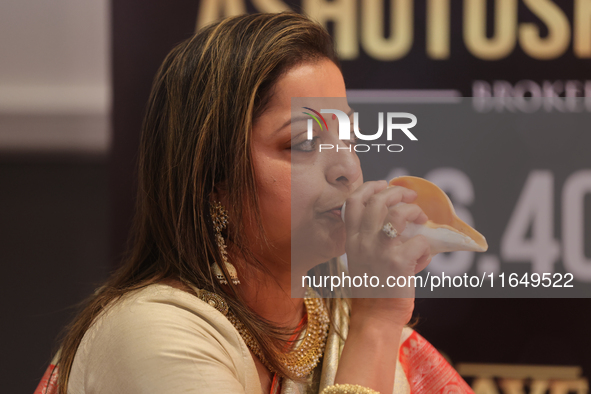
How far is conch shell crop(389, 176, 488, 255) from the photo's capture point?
0.65 m

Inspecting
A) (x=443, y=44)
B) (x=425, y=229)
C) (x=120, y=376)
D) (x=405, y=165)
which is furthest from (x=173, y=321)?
(x=443, y=44)

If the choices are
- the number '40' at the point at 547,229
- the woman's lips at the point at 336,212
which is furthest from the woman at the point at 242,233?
the number '40' at the point at 547,229

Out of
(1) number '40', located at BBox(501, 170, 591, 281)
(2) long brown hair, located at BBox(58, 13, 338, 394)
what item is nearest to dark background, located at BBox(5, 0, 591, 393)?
(1) number '40', located at BBox(501, 170, 591, 281)

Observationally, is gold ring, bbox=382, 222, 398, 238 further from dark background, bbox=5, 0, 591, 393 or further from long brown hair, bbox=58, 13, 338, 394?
dark background, bbox=5, 0, 591, 393

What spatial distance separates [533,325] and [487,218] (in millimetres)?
431

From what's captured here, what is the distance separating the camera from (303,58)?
0.71m

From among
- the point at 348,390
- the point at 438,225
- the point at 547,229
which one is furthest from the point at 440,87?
the point at 348,390

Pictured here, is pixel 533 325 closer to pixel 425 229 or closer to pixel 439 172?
pixel 439 172

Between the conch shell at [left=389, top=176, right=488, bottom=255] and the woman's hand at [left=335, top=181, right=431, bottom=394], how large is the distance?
0.01 meters

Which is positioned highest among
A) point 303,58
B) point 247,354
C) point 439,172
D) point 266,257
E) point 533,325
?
point 303,58

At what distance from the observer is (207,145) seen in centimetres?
69

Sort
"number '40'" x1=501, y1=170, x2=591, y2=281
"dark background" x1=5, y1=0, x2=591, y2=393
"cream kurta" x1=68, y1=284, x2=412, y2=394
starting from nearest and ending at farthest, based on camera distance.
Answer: "cream kurta" x1=68, y1=284, x2=412, y2=394
"number '40'" x1=501, y1=170, x2=591, y2=281
"dark background" x1=5, y1=0, x2=591, y2=393

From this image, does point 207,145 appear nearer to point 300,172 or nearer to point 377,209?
point 300,172

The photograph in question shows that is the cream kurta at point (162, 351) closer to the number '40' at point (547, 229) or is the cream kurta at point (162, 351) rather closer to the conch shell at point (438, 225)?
the conch shell at point (438, 225)
